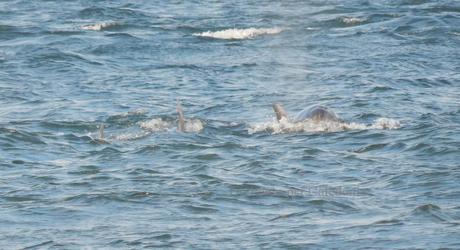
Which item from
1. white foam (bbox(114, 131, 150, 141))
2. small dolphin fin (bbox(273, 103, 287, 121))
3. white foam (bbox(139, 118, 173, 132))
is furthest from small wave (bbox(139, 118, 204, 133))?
small dolphin fin (bbox(273, 103, 287, 121))

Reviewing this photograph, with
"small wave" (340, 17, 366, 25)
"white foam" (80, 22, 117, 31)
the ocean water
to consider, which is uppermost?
the ocean water

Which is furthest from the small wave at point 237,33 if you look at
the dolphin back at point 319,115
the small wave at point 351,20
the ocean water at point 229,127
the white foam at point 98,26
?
the dolphin back at point 319,115

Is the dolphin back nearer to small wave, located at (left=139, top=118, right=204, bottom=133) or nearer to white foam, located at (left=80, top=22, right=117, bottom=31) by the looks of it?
small wave, located at (left=139, top=118, right=204, bottom=133)

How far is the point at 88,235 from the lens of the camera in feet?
47.3

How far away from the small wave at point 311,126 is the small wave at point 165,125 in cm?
89

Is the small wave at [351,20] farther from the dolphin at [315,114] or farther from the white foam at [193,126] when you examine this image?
the dolphin at [315,114]

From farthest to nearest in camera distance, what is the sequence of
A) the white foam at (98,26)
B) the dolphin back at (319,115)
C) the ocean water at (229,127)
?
the white foam at (98,26) < the dolphin back at (319,115) < the ocean water at (229,127)

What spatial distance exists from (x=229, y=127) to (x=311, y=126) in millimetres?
1454

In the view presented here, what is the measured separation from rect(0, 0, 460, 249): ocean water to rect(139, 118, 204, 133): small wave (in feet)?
0.17

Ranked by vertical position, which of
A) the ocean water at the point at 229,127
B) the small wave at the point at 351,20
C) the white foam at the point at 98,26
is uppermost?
the ocean water at the point at 229,127

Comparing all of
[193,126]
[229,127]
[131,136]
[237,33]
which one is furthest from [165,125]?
[237,33]

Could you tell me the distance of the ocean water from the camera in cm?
1484

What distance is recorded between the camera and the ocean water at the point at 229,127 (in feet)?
48.7

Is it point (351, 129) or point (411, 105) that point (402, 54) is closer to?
point (411, 105)
